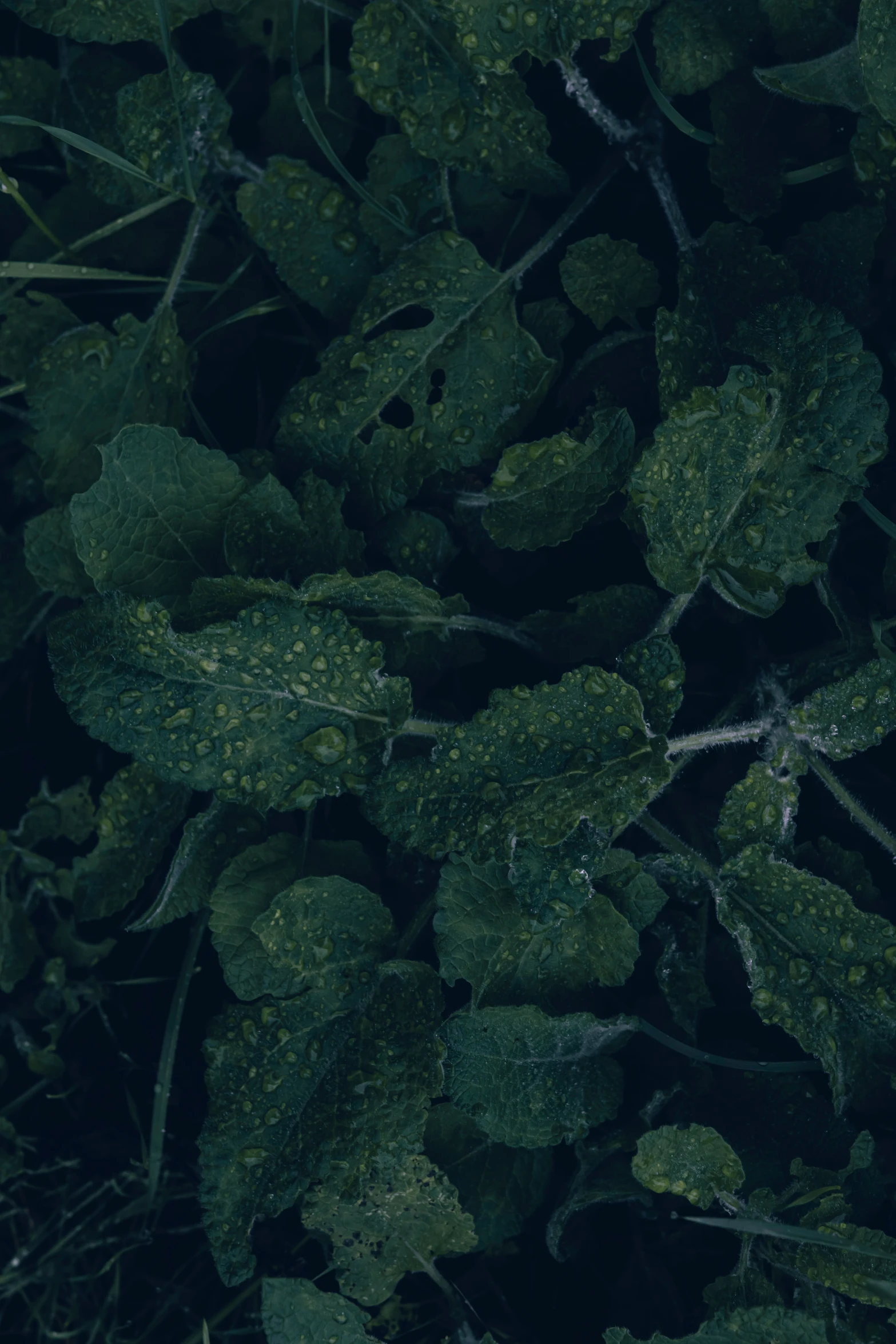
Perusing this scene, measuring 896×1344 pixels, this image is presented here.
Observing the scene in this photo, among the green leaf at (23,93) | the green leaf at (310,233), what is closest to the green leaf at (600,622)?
the green leaf at (310,233)

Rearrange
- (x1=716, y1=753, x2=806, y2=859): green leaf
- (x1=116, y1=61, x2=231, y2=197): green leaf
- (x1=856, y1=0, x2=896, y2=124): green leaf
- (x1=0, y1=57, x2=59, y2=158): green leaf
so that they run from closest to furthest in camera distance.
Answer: (x1=856, y1=0, x2=896, y2=124): green leaf → (x1=716, y1=753, x2=806, y2=859): green leaf → (x1=116, y1=61, x2=231, y2=197): green leaf → (x1=0, y1=57, x2=59, y2=158): green leaf

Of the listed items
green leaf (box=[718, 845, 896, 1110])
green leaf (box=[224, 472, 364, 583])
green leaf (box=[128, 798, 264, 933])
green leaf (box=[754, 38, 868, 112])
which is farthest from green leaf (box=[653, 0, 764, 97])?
green leaf (box=[128, 798, 264, 933])

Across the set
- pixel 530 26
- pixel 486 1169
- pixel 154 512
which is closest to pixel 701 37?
pixel 530 26

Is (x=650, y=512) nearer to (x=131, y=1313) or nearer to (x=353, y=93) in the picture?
(x=353, y=93)

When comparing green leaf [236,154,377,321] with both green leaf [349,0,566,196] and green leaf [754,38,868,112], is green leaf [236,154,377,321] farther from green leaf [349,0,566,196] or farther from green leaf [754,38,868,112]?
green leaf [754,38,868,112]

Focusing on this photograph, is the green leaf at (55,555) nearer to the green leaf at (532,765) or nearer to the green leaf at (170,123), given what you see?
the green leaf at (170,123)

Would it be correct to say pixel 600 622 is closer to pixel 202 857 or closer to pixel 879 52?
pixel 202 857
